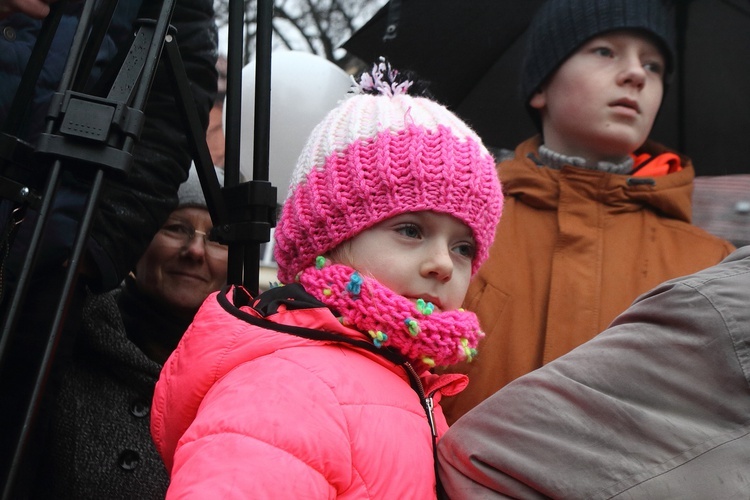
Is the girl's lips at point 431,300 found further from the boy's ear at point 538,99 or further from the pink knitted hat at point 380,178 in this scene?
the boy's ear at point 538,99

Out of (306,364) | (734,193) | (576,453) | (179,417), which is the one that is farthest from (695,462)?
(734,193)

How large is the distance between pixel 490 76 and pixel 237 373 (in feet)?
5.51

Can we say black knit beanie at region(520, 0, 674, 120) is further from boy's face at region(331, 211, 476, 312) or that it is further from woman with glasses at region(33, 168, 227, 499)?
woman with glasses at region(33, 168, 227, 499)

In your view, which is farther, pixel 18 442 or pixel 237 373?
pixel 237 373

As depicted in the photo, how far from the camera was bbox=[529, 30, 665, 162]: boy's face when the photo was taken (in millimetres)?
1983

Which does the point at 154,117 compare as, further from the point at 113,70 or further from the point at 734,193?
the point at 734,193

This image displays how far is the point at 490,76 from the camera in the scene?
262 cm

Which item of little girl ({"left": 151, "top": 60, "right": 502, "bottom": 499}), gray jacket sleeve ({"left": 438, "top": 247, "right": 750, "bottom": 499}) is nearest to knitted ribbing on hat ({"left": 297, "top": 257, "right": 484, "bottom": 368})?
little girl ({"left": 151, "top": 60, "right": 502, "bottom": 499})

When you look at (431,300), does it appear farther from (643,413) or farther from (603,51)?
(603,51)

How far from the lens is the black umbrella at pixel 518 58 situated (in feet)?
7.80

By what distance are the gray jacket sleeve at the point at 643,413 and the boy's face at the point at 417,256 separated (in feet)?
1.23

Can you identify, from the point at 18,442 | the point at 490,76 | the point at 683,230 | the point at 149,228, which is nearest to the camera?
the point at 18,442

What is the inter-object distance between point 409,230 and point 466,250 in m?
0.15

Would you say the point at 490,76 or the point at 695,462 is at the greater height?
the point at 490,76
